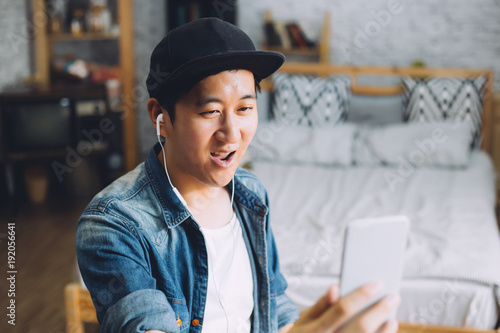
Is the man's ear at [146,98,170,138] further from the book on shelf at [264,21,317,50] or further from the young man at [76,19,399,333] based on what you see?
the book on shelf at [264,21,317,50]

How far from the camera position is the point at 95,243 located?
2.94 ft

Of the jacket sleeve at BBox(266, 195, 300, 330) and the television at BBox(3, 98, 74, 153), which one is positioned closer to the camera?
the jacket sleeve at BBox(266, 195, 300, 330)

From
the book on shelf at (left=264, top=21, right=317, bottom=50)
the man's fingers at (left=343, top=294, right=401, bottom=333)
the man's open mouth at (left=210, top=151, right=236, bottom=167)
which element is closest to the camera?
the man's fingers at (left=343, top=294, right=401, bottom=333)

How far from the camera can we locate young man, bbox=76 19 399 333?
89cm

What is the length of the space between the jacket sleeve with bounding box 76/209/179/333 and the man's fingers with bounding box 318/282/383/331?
0.33 metres

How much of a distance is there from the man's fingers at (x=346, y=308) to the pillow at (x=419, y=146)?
280 centimetres

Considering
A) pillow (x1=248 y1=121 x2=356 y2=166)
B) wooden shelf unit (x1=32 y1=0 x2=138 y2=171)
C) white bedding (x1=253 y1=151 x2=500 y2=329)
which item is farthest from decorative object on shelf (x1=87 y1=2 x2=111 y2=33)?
white bedding (x1=253 y1=151 x2=500 y2=329)

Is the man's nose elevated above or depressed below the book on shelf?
below

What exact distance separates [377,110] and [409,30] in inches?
35.4

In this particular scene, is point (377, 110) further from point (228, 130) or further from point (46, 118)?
point (228, 130)

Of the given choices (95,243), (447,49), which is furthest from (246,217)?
(447,49)

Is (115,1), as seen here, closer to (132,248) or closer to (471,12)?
(471,12)

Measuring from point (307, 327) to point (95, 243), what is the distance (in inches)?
16.4

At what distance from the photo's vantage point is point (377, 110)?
3.79 m
